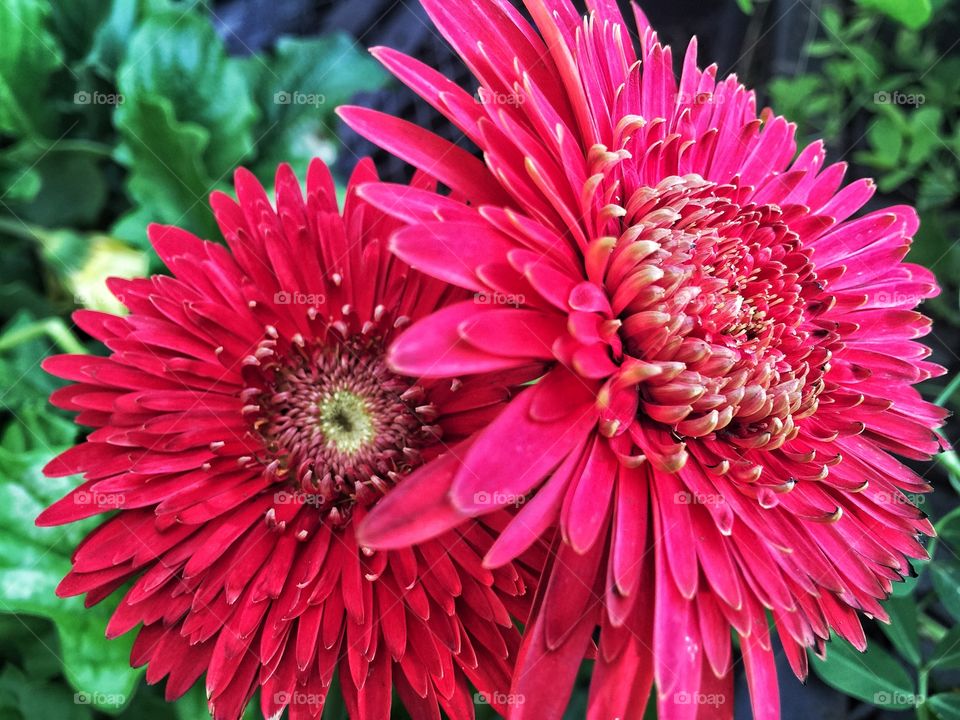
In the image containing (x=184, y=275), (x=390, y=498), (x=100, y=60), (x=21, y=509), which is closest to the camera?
(x=390, y=498)

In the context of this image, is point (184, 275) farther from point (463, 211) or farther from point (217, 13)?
point (217, 13)

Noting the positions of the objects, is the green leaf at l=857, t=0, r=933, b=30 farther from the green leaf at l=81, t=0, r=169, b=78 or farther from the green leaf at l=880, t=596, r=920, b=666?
the green leaf at l=81, t=0, r=169, b=78

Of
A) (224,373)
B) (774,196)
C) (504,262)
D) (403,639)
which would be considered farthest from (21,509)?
(774,196)

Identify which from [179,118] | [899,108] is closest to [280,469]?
[179,118]

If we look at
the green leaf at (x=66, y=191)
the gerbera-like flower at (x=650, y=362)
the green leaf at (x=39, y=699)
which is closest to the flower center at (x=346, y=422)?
the gerbera-like flower at (x=650, y=362)

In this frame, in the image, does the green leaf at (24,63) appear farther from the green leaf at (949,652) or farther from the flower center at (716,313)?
the green leaf at (949,652)

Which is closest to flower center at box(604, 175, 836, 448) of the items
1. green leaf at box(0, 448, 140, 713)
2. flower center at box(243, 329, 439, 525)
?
flower center at box(243, 329, 439, 525)
